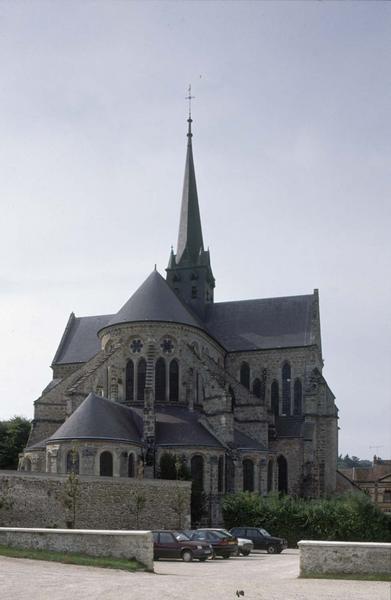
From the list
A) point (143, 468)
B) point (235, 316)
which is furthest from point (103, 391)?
point (235, 316)

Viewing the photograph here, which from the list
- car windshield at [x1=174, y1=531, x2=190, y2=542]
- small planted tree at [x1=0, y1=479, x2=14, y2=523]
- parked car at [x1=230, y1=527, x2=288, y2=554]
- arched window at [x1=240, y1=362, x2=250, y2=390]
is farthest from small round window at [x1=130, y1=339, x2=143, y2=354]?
car windshield at [x1=174, y1=531, x2=190, y2=542]

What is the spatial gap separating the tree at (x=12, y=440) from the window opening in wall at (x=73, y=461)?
2074 cm

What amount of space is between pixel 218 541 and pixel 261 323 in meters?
34.0

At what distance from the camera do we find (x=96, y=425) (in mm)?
43750

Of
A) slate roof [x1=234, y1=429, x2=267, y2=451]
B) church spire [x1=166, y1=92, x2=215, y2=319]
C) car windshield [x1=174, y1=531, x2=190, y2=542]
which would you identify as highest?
church spire [x1=166, y1=92, x2=215, y2=319]

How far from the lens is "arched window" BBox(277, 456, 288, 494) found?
55250 mm

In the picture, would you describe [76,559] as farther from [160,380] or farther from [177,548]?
[160,380]

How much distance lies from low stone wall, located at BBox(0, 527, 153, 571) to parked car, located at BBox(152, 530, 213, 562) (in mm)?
4697

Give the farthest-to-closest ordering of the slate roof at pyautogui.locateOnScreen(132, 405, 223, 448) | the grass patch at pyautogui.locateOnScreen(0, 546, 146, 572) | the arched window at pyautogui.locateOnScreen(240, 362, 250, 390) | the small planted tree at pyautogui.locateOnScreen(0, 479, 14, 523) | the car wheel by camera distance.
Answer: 1. the arched window at pyautogui.locateOnScreen(240, 362, 250, 390)
2. the slate roof at pyautogui.locateOnScreen(132, 405, 223, 448)
3. the small planted tree at pyautogui.locateOnScreen(0, 479, 14, 523)
4. the car wheel
5. the grass patch at pyautogui.locateOnScreen(0, 546, 146, 572)

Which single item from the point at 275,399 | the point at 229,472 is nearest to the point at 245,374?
the point at 275,399

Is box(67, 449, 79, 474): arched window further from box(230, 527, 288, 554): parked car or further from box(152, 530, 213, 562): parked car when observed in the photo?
box(152, 530, 213, 562): parked car

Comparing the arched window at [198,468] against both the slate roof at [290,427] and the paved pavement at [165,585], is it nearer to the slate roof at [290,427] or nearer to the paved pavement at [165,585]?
the slate roof at [290,427]

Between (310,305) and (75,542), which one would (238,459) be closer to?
(310,305)

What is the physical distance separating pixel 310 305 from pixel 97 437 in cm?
2586
